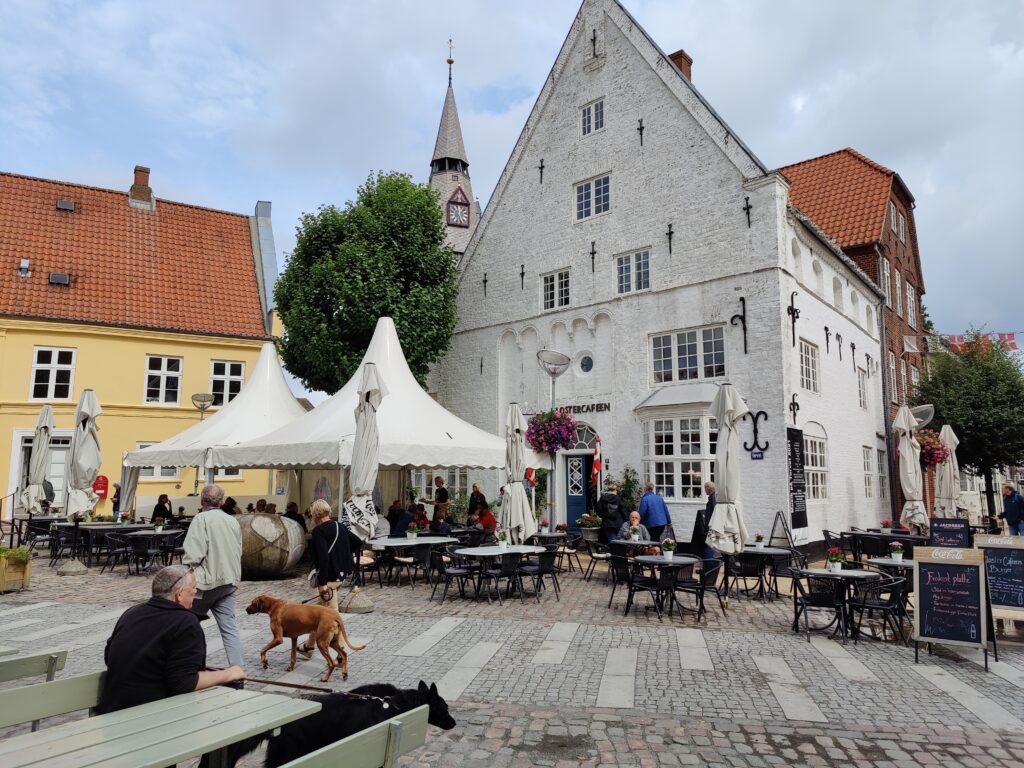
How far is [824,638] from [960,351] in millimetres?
21311

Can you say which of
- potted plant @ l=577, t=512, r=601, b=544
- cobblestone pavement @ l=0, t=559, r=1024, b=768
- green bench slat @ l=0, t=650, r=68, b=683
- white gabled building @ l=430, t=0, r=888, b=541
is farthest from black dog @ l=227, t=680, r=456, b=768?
white gabled building @ l=430, t=0, r=888, b=541

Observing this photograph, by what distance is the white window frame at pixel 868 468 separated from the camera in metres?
19.1

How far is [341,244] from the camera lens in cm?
2030

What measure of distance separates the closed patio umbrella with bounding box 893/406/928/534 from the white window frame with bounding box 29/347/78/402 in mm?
24690

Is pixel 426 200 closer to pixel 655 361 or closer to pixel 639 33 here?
pixel 639 33

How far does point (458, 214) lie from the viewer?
5547cm

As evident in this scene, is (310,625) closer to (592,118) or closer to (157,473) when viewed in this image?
(592,118)

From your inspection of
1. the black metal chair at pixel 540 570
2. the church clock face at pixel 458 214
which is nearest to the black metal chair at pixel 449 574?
the black metal chair at pixel 540 570

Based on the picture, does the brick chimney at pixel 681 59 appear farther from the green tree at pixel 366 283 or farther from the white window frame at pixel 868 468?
the white window frame at pixel 868 468

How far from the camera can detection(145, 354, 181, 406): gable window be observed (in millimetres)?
23984

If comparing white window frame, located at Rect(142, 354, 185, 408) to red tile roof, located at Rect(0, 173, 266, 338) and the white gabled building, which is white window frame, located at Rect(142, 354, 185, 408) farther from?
the white gabled building

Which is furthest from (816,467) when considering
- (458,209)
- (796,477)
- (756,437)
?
(458,209)

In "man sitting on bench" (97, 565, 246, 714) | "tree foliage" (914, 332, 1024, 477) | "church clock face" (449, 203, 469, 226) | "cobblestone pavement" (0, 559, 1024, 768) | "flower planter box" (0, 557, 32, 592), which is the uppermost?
"church clock face" (449, 203, 469, 226)

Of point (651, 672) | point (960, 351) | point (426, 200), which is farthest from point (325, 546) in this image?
point (960, 351)
